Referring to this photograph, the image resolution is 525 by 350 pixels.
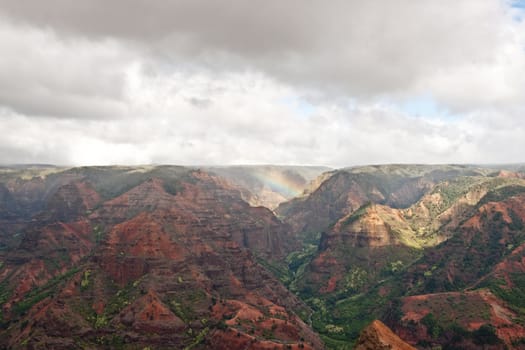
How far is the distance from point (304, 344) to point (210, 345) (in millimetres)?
37670

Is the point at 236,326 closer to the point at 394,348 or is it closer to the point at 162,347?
the point at 162,347

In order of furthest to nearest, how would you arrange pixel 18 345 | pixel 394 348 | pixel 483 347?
pixel 483 347
pixel 18 345
pixel 394 348

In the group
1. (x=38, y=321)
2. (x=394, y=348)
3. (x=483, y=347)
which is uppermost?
(x=394, y=348)

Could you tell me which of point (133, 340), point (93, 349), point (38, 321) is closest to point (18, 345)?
point (38, 321)

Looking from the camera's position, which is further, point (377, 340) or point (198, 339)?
point (198, 339)

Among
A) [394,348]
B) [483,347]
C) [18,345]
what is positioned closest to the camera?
[394,348]

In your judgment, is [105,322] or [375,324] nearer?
[375,324]

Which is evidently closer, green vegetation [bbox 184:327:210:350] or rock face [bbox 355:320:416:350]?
rock face [bbox 355:320:416:350]

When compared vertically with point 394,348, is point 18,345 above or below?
below

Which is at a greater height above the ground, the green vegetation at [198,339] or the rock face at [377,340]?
the rock face at [377,340]

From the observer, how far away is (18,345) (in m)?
186

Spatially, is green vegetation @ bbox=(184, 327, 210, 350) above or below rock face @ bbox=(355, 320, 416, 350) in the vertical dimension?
below

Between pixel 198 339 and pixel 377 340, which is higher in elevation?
pixel 377 340

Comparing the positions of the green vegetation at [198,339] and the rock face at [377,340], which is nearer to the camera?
the rock face at [377,340]
